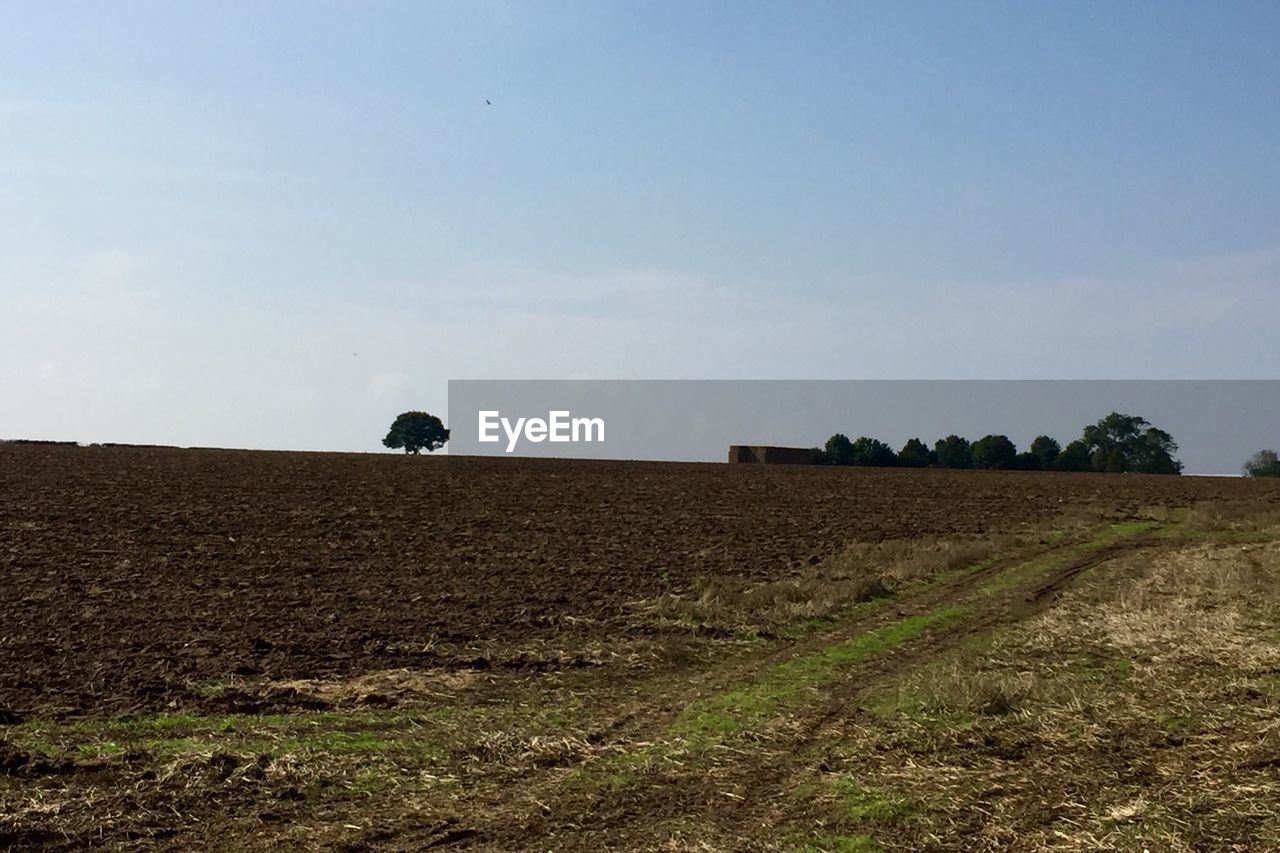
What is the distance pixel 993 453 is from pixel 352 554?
116 m

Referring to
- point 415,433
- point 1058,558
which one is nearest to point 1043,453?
point 415,433

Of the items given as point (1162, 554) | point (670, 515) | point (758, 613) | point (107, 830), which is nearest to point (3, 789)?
point (107, 830)

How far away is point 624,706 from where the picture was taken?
13.4 m

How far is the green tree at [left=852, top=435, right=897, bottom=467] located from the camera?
13200cm

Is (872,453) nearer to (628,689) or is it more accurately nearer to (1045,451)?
(1045,451)

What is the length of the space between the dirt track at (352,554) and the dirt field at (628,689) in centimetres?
14

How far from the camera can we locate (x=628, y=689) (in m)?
14.4

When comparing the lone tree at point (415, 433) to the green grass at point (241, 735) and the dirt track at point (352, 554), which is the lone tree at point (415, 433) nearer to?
the dirt track at point (352, 554)

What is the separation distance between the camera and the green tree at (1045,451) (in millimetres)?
133125

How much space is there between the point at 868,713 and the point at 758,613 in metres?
7.22

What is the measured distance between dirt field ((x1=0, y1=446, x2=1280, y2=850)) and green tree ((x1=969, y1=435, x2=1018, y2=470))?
10253 cm

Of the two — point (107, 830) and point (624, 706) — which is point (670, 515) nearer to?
point (624, 706)

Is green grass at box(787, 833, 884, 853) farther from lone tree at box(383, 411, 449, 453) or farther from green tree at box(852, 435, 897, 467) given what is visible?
lone tree at box(383, 411, 449, 453)

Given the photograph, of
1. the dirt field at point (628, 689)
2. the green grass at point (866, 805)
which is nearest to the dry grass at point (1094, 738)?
the dirt field at point (628, 689)
